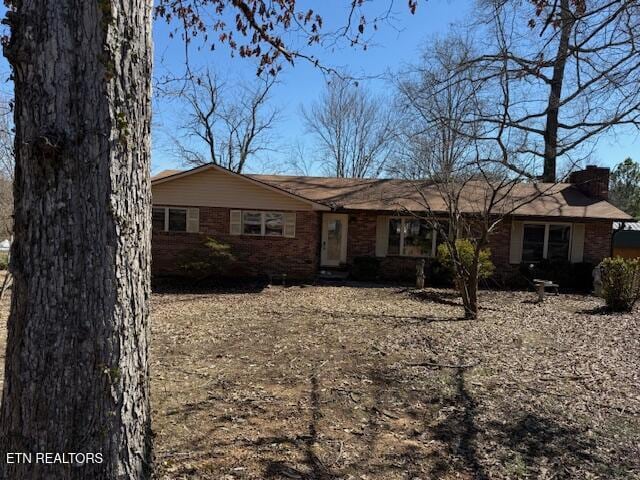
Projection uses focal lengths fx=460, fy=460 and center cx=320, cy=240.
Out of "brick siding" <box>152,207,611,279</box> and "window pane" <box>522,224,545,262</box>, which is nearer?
"brick siding" <box>152,207,611,279</box>

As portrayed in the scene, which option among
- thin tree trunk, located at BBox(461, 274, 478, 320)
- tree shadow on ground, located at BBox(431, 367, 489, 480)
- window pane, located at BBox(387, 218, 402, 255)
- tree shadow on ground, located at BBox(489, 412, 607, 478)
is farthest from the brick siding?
tree shadow on ground, located at BBox(489, 412, 607, 478)

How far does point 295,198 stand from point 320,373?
34.0ft

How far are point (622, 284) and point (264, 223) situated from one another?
10.4 m

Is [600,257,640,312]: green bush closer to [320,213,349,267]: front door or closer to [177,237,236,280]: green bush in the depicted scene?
[320,213,349,267]: front door

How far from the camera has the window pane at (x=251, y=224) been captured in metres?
15.8

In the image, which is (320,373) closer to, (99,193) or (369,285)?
(99,193)

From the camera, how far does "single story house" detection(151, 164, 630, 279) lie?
615 inches

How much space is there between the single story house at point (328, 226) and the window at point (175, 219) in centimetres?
3

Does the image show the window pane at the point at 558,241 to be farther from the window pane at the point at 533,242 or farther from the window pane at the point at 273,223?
the window pane at the point at 273,223

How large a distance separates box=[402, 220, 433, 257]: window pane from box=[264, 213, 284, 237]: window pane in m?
4.61

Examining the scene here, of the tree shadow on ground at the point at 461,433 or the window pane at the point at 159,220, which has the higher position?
the window pane at the point at 159,220

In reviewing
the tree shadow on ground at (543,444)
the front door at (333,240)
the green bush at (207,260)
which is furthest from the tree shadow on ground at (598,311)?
the green bush at (207,260)

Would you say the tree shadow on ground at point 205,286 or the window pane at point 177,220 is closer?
the tree shadow on ground at point 205,286

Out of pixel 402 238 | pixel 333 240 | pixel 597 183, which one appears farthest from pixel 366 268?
pixel 597 183
